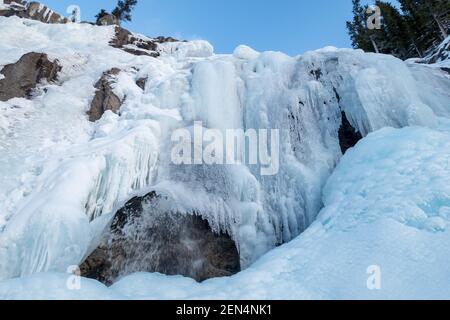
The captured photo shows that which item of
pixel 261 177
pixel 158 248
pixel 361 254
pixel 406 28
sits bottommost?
pixel 361 254

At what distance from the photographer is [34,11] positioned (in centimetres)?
2475

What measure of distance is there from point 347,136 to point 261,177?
2.54 m

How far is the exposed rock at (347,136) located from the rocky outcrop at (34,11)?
78.1 feet

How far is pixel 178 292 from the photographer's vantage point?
453cm

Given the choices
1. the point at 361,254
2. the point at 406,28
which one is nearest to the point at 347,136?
the point at 361,254

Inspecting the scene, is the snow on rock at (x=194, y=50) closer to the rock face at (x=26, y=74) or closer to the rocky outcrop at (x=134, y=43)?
the rocky outcrop at (x=134, y=43)

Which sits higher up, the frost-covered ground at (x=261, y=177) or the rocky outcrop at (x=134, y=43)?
the rocky outcrop at (x=134, y=43)

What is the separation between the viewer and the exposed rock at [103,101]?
11297mm

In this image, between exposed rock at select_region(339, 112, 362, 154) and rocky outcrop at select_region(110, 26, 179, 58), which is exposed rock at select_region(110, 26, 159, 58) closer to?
rocky outcrop at select_region(110, 26, 179, 58)
